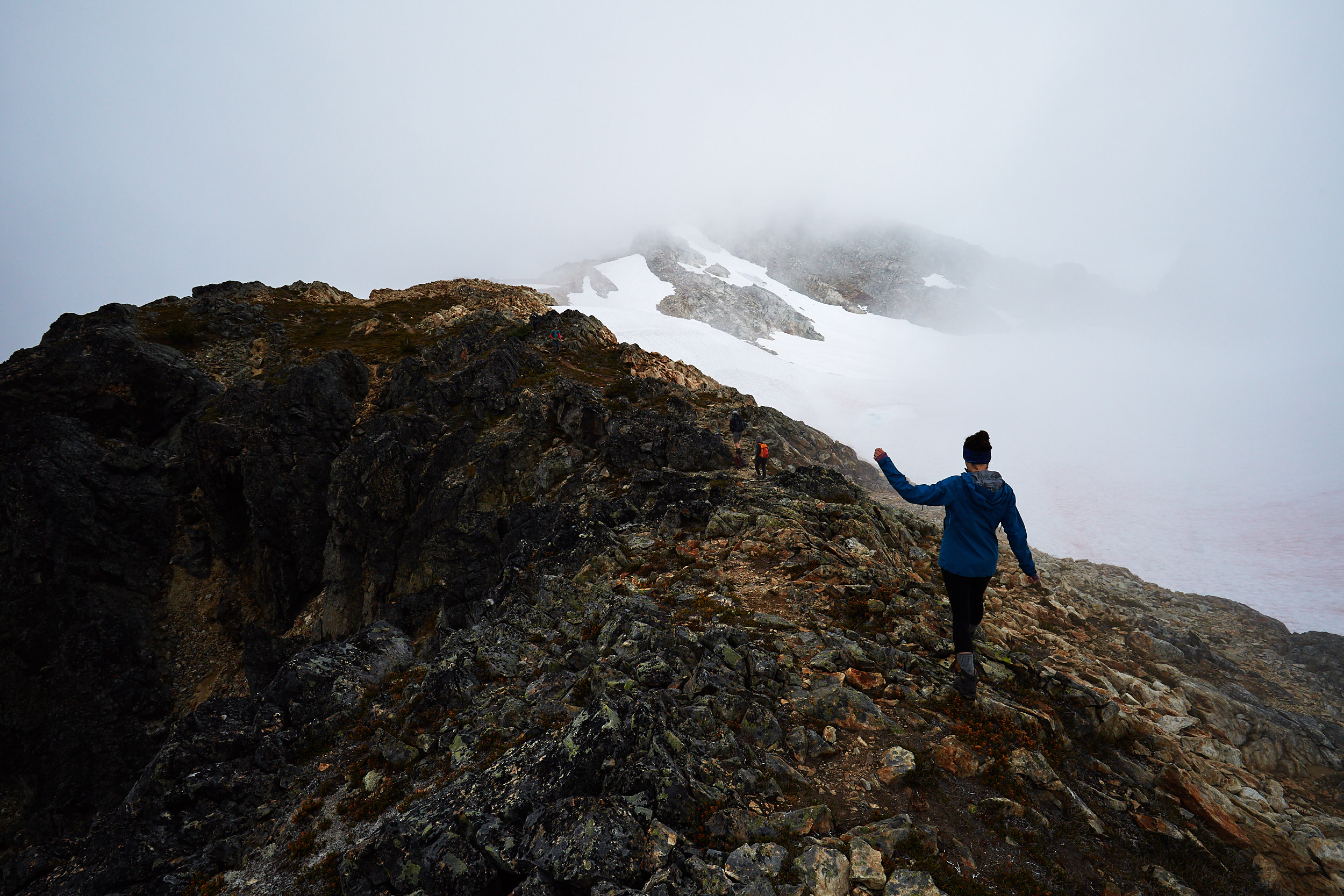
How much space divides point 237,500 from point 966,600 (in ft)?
155

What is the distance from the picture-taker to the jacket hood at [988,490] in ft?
23.2

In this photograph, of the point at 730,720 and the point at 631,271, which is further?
the point at 631,271

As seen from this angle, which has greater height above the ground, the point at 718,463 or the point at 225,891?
the point at 718,463

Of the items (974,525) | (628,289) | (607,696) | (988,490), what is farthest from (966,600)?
(628,289)

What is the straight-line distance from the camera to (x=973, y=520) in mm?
7203

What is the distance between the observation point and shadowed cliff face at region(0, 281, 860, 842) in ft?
90.9

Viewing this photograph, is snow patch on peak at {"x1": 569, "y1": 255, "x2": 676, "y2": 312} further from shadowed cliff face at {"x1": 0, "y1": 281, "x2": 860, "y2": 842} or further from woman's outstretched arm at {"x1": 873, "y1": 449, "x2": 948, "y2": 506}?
woman's outstretched arm at {"x1": 873, "y1": 449, "x2": 948, "y2": 506}

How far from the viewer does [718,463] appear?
25.1 metres

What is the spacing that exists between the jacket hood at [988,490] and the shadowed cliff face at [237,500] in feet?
51.5

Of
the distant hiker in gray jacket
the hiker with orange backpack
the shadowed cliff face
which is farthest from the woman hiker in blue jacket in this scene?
the distant hiker in gray jacket

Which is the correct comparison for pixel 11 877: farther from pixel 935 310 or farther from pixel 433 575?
pixel 935 310

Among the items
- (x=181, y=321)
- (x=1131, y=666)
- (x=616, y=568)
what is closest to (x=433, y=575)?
(x=616, y=568)

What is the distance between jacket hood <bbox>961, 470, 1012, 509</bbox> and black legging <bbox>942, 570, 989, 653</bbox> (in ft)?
3.81

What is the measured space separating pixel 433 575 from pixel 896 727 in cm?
2607
